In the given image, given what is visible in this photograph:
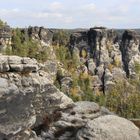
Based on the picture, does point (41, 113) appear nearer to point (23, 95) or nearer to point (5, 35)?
point (23, 95)

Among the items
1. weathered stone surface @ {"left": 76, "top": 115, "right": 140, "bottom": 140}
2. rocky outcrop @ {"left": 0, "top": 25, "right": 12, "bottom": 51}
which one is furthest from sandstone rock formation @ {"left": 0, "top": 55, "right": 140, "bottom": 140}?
rocky outcrop @ {"left": 0, "top": 25, "right": 12, "bottom": 51}

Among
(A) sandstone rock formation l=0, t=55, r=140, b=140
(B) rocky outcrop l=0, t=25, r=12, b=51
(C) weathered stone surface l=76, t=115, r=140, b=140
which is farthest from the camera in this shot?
(B) rocky outcrop l=0, t=25, r=12, b=51

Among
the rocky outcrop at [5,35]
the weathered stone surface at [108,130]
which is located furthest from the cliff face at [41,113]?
the rocky outcrop at [5,35]

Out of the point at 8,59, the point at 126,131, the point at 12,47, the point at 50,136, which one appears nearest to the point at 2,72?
the point at 8,59

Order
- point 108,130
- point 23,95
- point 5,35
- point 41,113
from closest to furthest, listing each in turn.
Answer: point 23,95 < point 108,130 < point 41,113 < point 5,35

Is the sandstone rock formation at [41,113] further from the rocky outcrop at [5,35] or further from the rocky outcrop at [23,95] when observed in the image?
the rocky outcrop at [5,35]

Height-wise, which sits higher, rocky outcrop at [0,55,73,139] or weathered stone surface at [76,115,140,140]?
rocky outcrop at [0,55,73,139]

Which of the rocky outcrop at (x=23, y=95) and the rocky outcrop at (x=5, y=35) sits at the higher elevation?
the rocky outcrop at (x=23, y=95)

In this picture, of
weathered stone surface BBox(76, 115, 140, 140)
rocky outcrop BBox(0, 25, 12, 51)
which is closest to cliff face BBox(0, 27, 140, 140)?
weathered stone surface BBox(76, 115, 140, 140)

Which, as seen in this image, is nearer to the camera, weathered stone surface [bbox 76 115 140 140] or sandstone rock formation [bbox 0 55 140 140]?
sandstone rock formation [bbox 0 55 140 140]

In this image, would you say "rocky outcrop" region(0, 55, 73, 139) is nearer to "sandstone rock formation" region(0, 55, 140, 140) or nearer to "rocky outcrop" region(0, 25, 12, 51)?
"sandstone rock formation" region(0, 55, 140, 140)

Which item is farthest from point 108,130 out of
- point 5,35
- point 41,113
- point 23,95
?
point 5,35

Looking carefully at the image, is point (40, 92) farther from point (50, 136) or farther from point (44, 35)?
point (44, 35)

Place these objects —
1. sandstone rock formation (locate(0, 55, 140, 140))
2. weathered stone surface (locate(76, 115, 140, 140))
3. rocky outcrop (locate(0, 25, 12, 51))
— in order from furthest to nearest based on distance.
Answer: rocky outcrop (locate(0, 25, 12, 51)) → weathered stone surface (locate(76, 115, 140, 140)) → sandstone rock formation (locate(0, 55, 140, 140))
